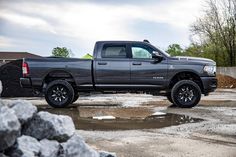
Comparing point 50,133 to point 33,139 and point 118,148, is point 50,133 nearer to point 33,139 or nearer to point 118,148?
point 33,139

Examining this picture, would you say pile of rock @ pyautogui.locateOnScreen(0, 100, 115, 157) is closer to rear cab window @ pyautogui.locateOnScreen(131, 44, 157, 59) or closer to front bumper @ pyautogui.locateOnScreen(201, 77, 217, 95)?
rear cab window @ pyautogui.locateOnScreen(131, 44, 157, 59)

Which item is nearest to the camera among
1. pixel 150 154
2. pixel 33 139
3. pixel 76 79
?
pixel 33 139

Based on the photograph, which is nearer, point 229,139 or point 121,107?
point 229,139

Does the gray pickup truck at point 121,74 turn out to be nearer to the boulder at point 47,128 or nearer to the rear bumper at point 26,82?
the rear bumper at point 26,82

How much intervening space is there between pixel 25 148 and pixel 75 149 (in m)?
0.64

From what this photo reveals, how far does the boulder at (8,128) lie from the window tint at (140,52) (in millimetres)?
9192

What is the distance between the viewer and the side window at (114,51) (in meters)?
13.2

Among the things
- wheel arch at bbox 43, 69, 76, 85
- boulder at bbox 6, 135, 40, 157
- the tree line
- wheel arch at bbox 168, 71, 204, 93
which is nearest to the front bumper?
wheel arch at bbox 168, 71, 204, 93

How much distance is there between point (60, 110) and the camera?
40.5 feet

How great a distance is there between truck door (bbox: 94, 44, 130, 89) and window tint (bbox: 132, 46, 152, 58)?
27 cm

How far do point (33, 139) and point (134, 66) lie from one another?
873 cm

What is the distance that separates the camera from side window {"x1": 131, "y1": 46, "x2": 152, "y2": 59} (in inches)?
520

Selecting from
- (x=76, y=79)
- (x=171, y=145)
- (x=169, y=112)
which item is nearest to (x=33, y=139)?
(x=171, y=145)

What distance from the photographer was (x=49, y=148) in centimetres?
448
